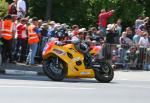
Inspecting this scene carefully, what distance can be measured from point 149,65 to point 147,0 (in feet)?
61.2

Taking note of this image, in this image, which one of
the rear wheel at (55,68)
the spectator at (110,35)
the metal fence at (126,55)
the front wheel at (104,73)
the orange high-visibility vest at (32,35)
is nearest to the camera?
the rear wheel at (55,68)

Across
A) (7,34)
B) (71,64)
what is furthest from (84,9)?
(71,64)

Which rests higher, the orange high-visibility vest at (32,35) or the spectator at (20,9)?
the spectator at (20,9)

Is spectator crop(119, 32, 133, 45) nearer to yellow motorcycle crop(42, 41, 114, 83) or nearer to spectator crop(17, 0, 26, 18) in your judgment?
spectator crop(17, 0, 26, 18)

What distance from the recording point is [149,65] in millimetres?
24562

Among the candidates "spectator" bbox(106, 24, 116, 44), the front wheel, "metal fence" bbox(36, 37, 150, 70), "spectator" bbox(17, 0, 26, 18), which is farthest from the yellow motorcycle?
"spectator" bbox(106, 24, 116, 44)

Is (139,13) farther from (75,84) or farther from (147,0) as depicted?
(75,84)

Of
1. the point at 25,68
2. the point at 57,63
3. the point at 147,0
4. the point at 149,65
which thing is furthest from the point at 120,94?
the point at 147,0

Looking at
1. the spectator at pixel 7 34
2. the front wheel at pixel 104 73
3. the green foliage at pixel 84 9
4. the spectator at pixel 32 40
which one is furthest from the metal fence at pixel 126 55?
the green foliage at pixel 84 9

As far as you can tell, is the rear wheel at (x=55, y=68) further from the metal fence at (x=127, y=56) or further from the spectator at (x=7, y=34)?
the metal fence at (x=127, y=56)

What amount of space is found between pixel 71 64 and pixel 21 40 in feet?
14.6

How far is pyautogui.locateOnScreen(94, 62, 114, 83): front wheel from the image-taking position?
18.8m

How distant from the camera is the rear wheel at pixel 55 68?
18500 millimetres

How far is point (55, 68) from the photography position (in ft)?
61.1
